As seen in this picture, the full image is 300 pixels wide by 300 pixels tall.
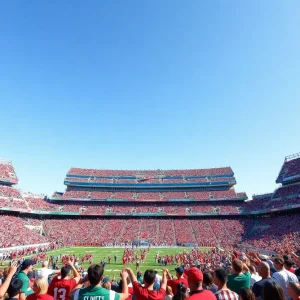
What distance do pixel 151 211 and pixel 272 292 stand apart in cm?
6048

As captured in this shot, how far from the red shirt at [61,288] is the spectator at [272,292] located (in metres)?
3.52

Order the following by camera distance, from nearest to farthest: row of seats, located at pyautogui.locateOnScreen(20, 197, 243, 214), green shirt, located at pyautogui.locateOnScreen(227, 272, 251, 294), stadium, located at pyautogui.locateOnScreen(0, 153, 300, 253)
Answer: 1. green shirt, located at pyautogui.locateOnScreen(227, 272, 251, 294)
2. stadium, located at pyautogui.locateOnScreen(0, 153, 300, 253)
3. row of seats, located at pyautogui.locateOnScreen(20, 197, 243, 214)

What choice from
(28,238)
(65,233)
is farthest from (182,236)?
(28,238)

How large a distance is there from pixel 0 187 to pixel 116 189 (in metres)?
30.4

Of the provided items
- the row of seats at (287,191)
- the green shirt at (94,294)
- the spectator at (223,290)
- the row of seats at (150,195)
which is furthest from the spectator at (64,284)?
the row of seats at (150,195)

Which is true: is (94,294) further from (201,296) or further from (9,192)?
(9,192)

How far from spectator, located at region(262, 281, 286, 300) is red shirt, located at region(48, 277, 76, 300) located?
11.5 ft

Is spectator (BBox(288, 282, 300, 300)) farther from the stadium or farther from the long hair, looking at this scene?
the stadium

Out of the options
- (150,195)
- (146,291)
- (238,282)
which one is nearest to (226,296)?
(238,282)

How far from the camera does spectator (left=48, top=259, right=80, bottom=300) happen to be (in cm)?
453

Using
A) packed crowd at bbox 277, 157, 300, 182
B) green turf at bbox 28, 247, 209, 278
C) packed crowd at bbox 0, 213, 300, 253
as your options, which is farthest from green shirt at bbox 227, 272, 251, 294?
packed crowd at bbox 277, 157, 300, 182

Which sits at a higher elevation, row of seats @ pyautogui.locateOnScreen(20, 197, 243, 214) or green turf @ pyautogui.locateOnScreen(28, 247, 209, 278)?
row of seats @ pyautogui.locateOnScreen(20, 197, 243, 214)

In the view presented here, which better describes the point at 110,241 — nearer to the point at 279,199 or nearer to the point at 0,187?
the point at 0,187

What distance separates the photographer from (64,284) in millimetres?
4648
